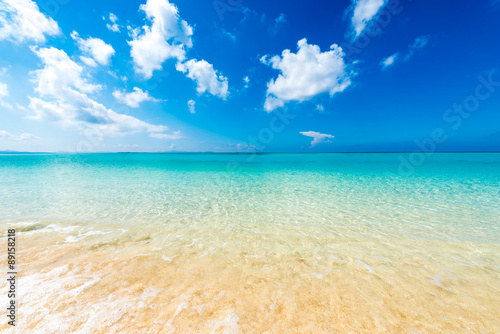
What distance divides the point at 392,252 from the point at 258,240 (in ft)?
13.4

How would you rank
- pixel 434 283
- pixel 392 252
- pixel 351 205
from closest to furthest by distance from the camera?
1. pixel 434 283
2. pixel 392 252
3. pixel 351 205

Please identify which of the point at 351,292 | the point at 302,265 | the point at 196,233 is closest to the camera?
the point at 351,292

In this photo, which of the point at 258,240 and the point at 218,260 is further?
the point at 258,240

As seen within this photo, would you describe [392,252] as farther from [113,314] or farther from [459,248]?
[113,314]

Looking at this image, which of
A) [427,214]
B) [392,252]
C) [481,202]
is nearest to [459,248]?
[392,252]

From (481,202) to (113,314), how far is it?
56.3 ft

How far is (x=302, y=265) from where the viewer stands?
4898 millimetres

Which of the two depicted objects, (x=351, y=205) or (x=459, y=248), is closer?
(x=459, y=248)

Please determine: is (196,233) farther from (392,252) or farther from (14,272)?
(392,252)

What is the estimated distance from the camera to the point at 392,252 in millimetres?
5586

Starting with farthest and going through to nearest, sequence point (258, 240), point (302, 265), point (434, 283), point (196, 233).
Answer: point (196, 233) < point (258, 240) < point (302, 265) < point (434, 283)

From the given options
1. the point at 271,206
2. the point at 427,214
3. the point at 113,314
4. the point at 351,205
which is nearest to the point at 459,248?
the point at 427,214

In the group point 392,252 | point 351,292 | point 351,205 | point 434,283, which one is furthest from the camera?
point 351,205

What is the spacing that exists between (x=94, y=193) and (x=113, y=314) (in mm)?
12670
